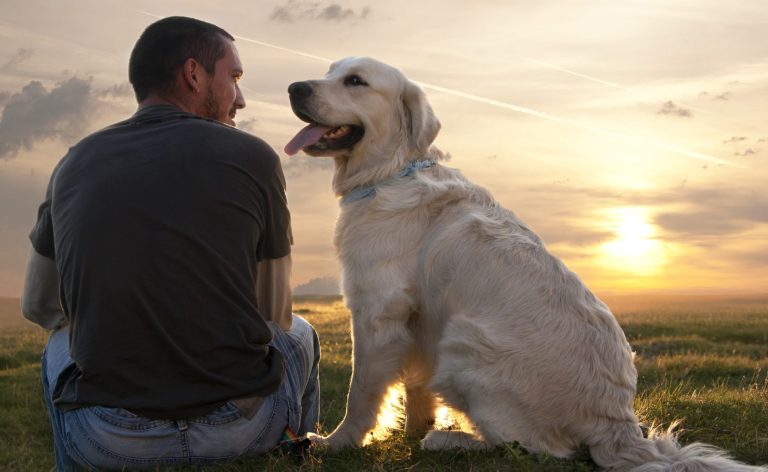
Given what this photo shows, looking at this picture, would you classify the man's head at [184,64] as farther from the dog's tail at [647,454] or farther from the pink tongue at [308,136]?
the dog's tail at [647,454]

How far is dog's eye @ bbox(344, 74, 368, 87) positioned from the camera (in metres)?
5.32

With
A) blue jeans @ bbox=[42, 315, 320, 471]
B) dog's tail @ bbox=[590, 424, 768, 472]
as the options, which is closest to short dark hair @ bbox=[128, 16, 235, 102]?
blue jeans @ bbox=[42, 315, 320, 471]

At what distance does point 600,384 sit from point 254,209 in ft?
6.81

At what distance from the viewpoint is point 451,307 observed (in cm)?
455

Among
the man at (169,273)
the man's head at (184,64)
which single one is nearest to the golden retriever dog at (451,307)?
the man at (169,273)

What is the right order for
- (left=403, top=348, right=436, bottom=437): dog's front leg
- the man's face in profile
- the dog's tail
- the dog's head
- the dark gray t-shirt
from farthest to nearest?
the dog's head → (left=403, top=348, right=436, bottom=437): dog's front leg → the man's face in profile → the dog's tail → the dark gray t-shirt

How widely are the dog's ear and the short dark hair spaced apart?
1467mm

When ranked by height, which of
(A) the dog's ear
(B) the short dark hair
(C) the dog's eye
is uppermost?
(B) the short dark hair

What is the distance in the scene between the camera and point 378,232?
4.96 m

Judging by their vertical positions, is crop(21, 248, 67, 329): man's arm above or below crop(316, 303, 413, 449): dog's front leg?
above

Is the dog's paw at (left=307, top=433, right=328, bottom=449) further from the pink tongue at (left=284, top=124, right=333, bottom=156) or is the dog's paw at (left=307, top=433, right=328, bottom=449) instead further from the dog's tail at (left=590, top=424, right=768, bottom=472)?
the pink tongue at (left=284, top=124, right=333, bottom=156)

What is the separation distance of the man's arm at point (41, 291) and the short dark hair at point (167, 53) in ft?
3.48

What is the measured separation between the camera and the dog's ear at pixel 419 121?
528cm

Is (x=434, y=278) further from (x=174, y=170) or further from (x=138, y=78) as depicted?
(x=138, y=78)
